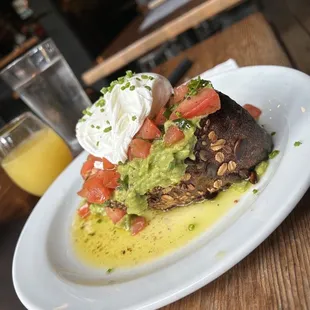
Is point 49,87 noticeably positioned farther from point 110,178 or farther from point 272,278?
point 272,278

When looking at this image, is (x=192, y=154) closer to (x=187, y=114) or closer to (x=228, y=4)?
(x=187, y=114)

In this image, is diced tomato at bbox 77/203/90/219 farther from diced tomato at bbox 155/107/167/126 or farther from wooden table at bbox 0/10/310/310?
diced tomato at bbox 155/107/167/126

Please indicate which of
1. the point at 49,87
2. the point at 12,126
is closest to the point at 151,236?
the point at 12,126

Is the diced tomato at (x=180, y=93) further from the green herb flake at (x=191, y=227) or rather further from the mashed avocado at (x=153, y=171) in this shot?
the green herb flake at (x=191, y=227)

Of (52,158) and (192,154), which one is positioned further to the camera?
(52,158)

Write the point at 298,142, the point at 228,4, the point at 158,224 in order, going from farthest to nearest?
the point at 228,4 < the point at 158,224 < the point at 298,142

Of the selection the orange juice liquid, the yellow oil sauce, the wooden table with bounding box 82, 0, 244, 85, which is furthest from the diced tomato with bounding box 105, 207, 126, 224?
the wooden table with bounding box 82, 0, 244, 85

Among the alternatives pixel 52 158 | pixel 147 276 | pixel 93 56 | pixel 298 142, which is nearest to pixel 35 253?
pixel 147 276
